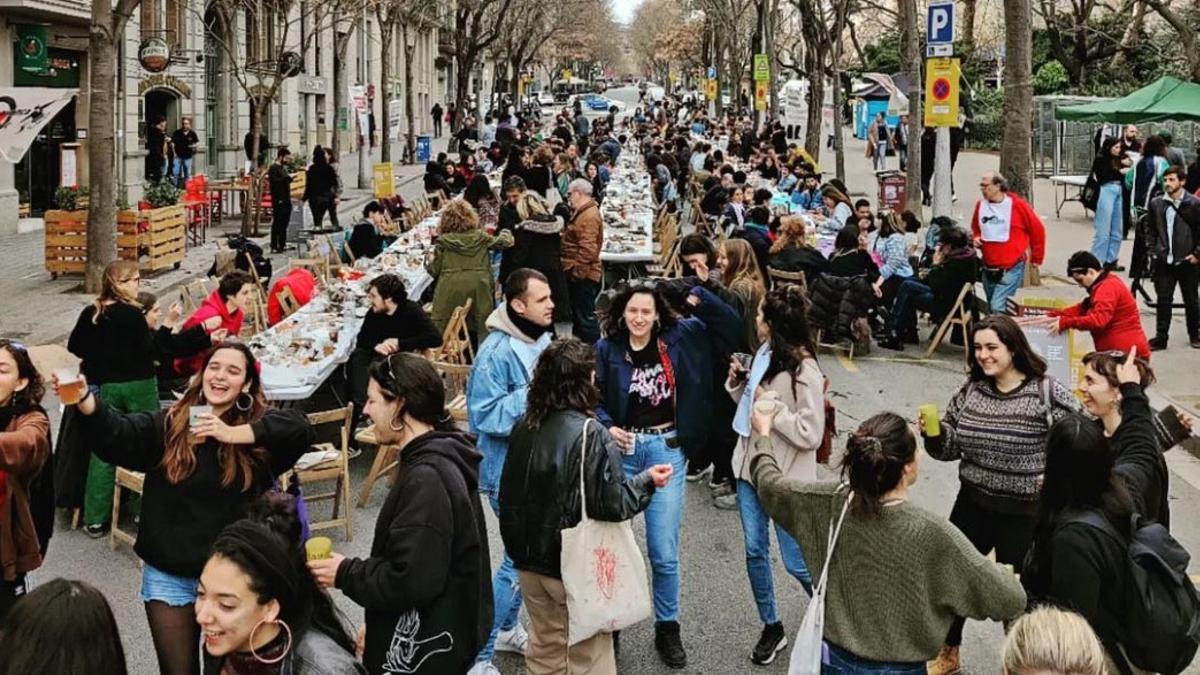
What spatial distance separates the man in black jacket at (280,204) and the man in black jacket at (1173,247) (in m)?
13.7

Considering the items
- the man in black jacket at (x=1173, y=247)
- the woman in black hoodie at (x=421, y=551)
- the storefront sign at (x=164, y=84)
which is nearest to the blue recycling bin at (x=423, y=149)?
the storefront sign at (x=164, y=84)

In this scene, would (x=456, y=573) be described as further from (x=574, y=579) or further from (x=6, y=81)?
(x=6, y=81)

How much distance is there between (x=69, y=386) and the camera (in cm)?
405

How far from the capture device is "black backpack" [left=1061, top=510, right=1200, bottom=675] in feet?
12.7

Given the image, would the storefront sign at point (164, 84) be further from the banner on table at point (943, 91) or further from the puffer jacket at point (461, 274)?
the puffer jacket at point (461, 274)

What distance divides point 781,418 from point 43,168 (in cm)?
2251

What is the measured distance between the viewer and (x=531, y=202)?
13.3m

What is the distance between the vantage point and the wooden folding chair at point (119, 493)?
7109 millimetres

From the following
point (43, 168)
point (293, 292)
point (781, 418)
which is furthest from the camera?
point (43, 168)

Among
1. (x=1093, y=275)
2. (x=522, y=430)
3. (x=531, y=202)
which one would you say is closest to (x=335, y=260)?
(x=531, y=202)

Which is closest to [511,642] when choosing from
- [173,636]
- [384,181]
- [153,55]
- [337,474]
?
[173,636]

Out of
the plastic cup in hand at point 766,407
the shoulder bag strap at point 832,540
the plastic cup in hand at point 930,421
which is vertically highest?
the plastic cup in hand at point 766,407

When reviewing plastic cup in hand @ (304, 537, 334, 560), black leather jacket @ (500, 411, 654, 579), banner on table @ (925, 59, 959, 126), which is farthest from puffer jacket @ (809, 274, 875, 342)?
plastic cup in hand @ (304, 537, 334, 560)

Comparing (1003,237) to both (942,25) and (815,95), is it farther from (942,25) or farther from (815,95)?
(815,95)
